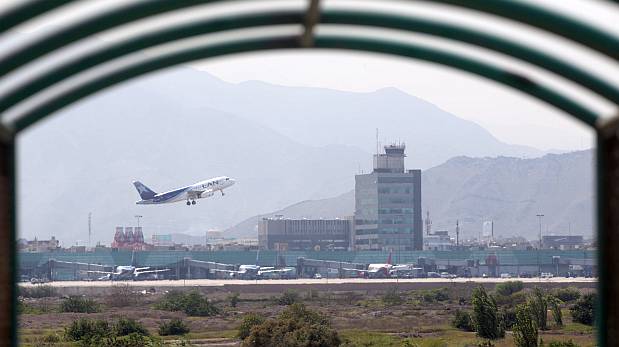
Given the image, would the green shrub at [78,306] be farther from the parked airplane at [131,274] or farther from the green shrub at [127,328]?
the parked airplane at [131,274]

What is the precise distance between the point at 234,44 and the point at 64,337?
3895cm

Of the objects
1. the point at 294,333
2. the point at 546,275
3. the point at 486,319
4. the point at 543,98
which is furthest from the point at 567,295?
the point at 543,98

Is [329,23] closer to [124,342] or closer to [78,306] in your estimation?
[124,342]

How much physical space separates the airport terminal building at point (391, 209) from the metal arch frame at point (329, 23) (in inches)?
6387

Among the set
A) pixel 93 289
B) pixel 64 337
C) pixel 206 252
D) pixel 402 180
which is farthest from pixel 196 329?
pixel 402 180

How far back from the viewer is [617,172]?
263 inches

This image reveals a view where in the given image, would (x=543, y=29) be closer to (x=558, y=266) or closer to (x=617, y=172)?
(x=617, y=172)

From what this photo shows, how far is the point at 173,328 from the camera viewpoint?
166 ft

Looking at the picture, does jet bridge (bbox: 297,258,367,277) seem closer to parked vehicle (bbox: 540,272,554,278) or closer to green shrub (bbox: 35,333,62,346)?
parked vehicle (bbox: 540,272,554,278)

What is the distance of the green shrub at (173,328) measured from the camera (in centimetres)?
5025

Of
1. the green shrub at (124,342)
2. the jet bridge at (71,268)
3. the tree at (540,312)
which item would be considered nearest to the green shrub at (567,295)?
the tree at (540,312)

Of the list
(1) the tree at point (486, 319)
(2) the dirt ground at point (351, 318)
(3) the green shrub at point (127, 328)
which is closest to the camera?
(1) the tree at point (486, 319)

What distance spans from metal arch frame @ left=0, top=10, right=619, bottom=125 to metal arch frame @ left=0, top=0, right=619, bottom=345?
0.33 m

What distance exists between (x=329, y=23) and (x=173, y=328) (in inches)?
1797
